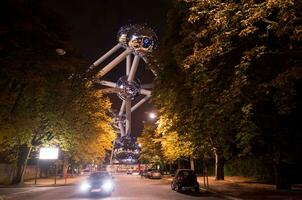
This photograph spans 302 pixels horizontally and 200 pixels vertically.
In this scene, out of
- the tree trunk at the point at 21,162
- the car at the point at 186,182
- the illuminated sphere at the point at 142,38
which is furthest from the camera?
the illuminated sphere at the point at 142,38

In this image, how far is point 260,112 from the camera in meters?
23.1

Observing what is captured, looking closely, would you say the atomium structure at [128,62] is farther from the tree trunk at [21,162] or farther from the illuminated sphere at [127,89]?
the tree trunk at [21,162]

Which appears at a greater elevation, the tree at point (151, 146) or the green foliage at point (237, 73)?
the tree at point (151, 146)

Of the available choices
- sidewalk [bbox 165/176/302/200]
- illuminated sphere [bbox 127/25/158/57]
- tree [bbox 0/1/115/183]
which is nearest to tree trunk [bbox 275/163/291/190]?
sidewalk [bbox 165/176/302/200]

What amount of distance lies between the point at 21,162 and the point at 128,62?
97.1 m

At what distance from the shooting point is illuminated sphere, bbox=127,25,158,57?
92.6 metres

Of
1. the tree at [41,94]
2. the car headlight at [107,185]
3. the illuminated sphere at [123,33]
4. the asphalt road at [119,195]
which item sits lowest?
the asphalt road at [119,195]

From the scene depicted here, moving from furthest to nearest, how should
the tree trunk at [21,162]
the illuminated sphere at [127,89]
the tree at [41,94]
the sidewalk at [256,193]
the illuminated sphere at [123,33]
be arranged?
the illuminated sphere at [127,89] < the illuminated sphere at [123,33] < the tree trunk at [21,162] < the sidewalk at [256,193] < the tree at [41,94]

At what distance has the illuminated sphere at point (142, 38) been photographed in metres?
92.6

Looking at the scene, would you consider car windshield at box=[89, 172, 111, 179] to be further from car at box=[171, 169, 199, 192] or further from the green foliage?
the green foliage

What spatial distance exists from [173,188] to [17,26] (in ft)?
57.2

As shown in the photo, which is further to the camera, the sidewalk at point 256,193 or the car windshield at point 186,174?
the car windshield at point 186,174

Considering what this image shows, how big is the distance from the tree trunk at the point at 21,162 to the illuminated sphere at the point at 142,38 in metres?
50.3

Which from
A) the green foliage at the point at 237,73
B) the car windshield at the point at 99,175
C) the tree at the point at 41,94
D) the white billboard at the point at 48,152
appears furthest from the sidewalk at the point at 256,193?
the white billboard at the point at 48,152
